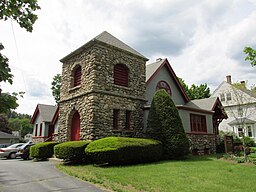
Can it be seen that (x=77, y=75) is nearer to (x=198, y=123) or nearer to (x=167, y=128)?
(x=167, y=128)

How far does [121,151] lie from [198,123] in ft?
32.1

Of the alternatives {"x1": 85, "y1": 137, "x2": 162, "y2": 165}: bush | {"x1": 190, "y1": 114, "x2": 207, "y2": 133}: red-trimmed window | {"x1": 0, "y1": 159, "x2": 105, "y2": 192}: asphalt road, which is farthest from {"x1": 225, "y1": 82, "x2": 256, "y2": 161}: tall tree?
{"x1": 0, "y1": 159, "x2": 105, "y2": 192}: asphalt road

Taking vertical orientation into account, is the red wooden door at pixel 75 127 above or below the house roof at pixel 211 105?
below

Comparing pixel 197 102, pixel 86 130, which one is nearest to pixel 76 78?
pixel 86 130

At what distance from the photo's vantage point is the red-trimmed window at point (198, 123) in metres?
18.1

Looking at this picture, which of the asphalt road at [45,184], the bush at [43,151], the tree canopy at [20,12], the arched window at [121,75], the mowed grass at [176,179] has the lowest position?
the asphalt road at [45,184]

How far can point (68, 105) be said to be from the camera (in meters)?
17.4

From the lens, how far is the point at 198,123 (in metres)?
18.8

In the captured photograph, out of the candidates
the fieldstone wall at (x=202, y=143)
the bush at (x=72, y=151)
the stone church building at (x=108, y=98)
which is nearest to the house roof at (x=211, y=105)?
the stone church building at (x=108, y=98)

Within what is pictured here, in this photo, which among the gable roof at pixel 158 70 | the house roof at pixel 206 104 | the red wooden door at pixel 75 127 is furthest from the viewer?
the house roof at pixel 206 104

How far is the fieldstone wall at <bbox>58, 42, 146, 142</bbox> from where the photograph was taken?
48.2ft

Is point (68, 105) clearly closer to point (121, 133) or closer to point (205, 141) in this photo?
point (121, 133)

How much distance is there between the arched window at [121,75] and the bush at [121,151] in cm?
574

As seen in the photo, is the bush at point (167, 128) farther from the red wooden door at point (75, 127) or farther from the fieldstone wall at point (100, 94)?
the red wooden door at point (75, 127)
